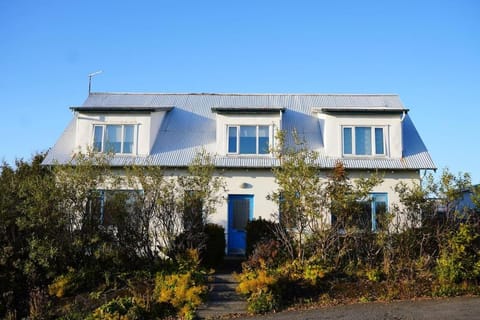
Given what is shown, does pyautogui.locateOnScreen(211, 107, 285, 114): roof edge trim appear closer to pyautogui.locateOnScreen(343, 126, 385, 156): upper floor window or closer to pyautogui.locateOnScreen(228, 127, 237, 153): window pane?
pyautogui.locateOnScreen(228, 127, 237, 153): window pane

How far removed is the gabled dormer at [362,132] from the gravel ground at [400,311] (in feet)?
26.7

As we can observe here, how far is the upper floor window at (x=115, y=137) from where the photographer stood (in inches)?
749

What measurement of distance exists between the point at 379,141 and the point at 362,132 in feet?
2.41

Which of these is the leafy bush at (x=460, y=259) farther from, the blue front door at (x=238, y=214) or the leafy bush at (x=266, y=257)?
the blue front door at (x=238, y=214)

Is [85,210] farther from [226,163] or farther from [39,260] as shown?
[226,163]

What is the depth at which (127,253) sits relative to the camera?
13.4m

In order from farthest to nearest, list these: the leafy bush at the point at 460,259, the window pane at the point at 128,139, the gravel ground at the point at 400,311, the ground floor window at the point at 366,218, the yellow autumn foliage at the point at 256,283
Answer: the window pane at the point at 128,139
the ground floor window at the point at 366,218
the leafy bush at the point at 460,259
the yellow autumn foliage at the point at 256,283
the gravel ground at the point at 400,311

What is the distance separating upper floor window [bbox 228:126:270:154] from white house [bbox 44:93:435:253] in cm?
4

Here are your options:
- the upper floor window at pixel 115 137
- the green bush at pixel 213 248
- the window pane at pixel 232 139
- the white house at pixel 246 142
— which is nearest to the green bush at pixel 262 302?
the green bush at pixel 213 248

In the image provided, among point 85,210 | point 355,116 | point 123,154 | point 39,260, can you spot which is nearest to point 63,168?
point 85,210

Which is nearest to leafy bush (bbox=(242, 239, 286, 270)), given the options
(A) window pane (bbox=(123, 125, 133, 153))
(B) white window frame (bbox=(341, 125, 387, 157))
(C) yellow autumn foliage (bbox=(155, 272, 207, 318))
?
(C) yellow autumn foliage (bbox=(155, 272, 207, 318))

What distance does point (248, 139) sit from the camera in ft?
63.0

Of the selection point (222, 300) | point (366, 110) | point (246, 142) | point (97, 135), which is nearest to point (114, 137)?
point (97, 135)

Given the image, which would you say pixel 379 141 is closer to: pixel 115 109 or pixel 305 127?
pixel 305 127
